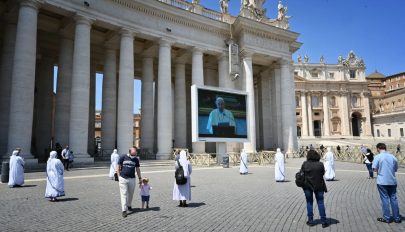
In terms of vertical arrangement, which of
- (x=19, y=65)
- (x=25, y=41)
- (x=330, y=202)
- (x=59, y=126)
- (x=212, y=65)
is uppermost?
(x=212, y=65)

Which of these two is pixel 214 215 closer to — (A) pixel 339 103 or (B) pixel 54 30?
(B) pixel 54 30

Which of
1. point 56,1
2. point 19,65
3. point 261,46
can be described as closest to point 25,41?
point 19,65

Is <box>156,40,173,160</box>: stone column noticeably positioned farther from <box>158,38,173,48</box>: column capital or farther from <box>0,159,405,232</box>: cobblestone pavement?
<box>0,159,405,232</box>: cobblestone pavement

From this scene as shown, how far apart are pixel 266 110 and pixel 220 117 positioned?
14.0m

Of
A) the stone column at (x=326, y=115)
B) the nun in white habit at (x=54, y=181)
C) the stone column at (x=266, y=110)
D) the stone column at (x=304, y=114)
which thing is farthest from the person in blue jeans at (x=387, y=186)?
the stone column at (x=326, y=115)

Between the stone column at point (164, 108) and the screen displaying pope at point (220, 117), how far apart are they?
17.0 feet

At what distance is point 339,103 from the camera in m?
75.1

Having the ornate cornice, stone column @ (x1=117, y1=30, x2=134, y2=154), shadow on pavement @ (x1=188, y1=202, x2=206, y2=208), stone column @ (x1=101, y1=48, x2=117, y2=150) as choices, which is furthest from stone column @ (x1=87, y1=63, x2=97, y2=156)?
shadow on pavement @ (x1=188, y1=202, x2=206, y2=208)

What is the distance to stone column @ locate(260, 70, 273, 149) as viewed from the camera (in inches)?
1341

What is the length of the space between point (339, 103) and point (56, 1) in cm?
7194

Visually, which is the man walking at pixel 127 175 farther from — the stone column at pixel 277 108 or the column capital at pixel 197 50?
the stone column at pixel 277 108

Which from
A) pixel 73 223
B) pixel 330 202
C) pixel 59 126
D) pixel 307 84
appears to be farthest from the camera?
pixel 307 84

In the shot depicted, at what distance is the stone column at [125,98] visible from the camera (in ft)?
75.6

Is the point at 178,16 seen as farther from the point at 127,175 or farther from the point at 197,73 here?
the point at 127,175
